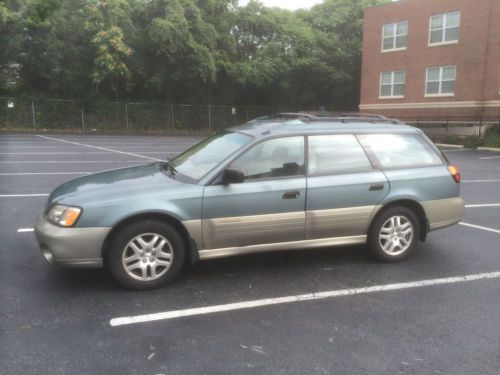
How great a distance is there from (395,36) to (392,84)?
3.00 metres

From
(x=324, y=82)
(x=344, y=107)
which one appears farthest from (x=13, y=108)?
(x=344, y=107)

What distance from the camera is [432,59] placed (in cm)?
2764

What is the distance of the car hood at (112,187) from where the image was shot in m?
4.25

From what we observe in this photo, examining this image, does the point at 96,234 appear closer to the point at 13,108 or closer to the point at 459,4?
the point at 459,4

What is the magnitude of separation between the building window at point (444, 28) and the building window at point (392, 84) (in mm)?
2871

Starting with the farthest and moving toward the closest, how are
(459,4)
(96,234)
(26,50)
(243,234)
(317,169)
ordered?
1. (26,50)
2. (459,4)
3. (317,169)
4. (243,234)
5. (96,234)

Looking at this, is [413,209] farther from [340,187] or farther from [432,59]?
[432,59]

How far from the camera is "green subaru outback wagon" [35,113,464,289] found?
4207mm

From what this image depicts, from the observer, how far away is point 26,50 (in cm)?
3325

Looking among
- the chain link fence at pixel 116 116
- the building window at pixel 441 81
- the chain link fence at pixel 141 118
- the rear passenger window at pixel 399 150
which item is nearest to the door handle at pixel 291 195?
the rear passenger window at pixel 399 150

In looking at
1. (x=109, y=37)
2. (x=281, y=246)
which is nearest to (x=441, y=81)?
(x=109, y=37)

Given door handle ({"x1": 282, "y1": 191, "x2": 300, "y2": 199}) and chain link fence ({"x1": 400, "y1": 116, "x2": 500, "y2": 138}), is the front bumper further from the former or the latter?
chain link fence ({"x1": 400, "y1": 116, "x2": 500, "y2": 138})

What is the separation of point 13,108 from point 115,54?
764 cm

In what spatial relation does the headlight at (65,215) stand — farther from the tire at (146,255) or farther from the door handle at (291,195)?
the door handle at (291,195)
